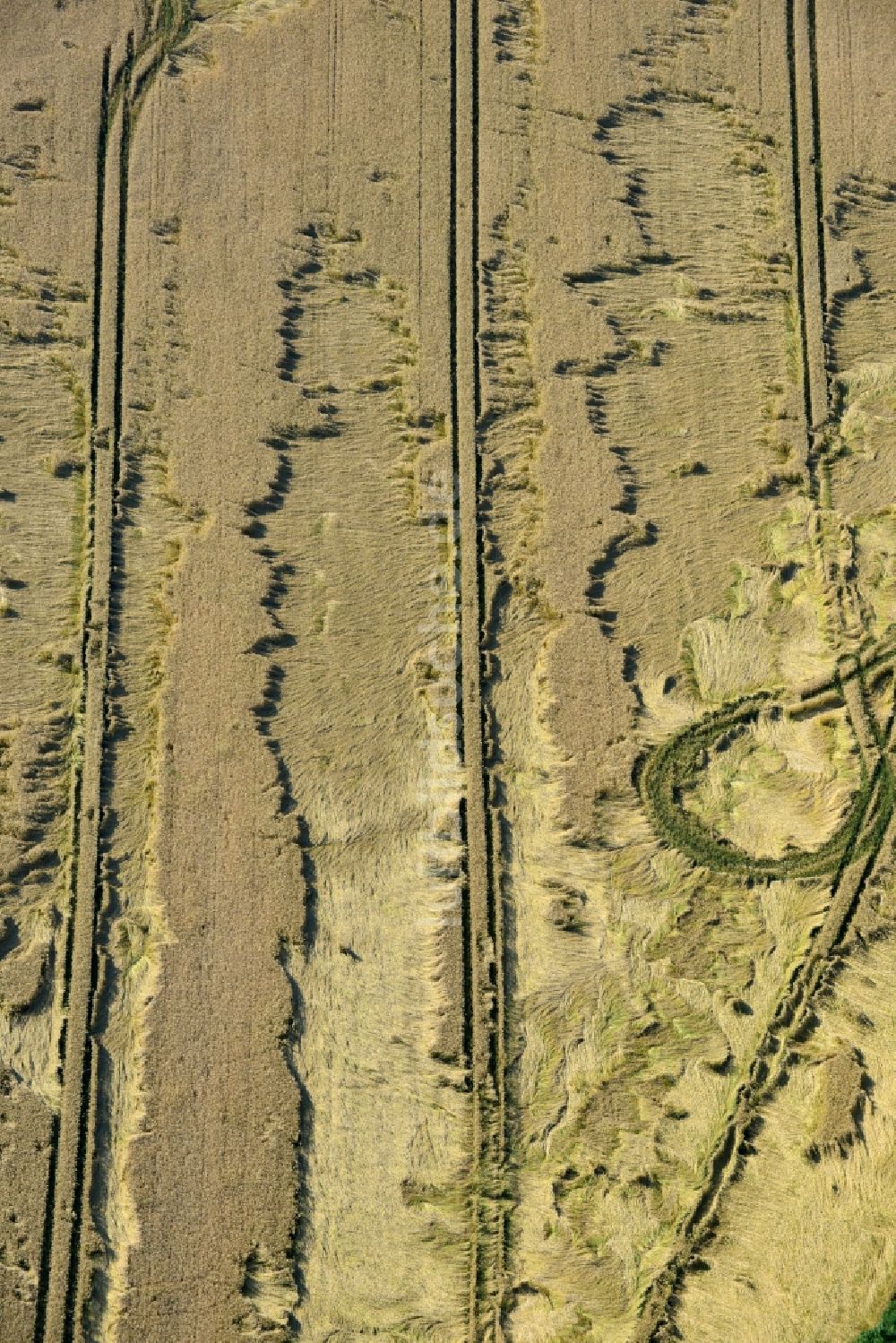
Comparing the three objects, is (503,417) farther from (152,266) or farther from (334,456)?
(152,266)

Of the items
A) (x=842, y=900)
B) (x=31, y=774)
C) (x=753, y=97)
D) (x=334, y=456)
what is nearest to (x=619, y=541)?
(x=334, y=456)

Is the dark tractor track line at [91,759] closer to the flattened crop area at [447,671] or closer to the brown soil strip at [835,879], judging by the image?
the flattened crop area at [447,671]

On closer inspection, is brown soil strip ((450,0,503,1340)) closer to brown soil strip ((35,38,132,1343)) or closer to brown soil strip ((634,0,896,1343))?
brown soil strip ((634,0,896,1343))

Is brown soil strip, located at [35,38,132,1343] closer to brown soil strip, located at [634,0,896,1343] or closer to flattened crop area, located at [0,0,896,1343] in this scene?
flattened crop area, located at [0,0,896,1343]

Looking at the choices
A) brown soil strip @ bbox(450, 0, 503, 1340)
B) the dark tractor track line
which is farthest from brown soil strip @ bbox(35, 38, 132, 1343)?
brown soil strip @ bbox(450, 0, 503, 1340)

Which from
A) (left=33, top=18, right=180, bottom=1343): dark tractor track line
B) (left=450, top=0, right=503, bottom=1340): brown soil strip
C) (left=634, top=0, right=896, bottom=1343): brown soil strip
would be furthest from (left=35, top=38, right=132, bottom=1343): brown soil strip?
(left=634, top=0, right=896, bottom=1343): brown soil strip

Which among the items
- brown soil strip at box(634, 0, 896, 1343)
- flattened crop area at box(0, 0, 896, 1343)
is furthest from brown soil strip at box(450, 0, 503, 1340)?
brown soil strip at box(634, 0, 896, 1343)

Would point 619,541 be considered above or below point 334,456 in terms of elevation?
below

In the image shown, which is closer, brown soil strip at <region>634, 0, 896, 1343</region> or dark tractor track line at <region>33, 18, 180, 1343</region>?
dark tractor track line at <region>33, 18, 180, 1343</region>
